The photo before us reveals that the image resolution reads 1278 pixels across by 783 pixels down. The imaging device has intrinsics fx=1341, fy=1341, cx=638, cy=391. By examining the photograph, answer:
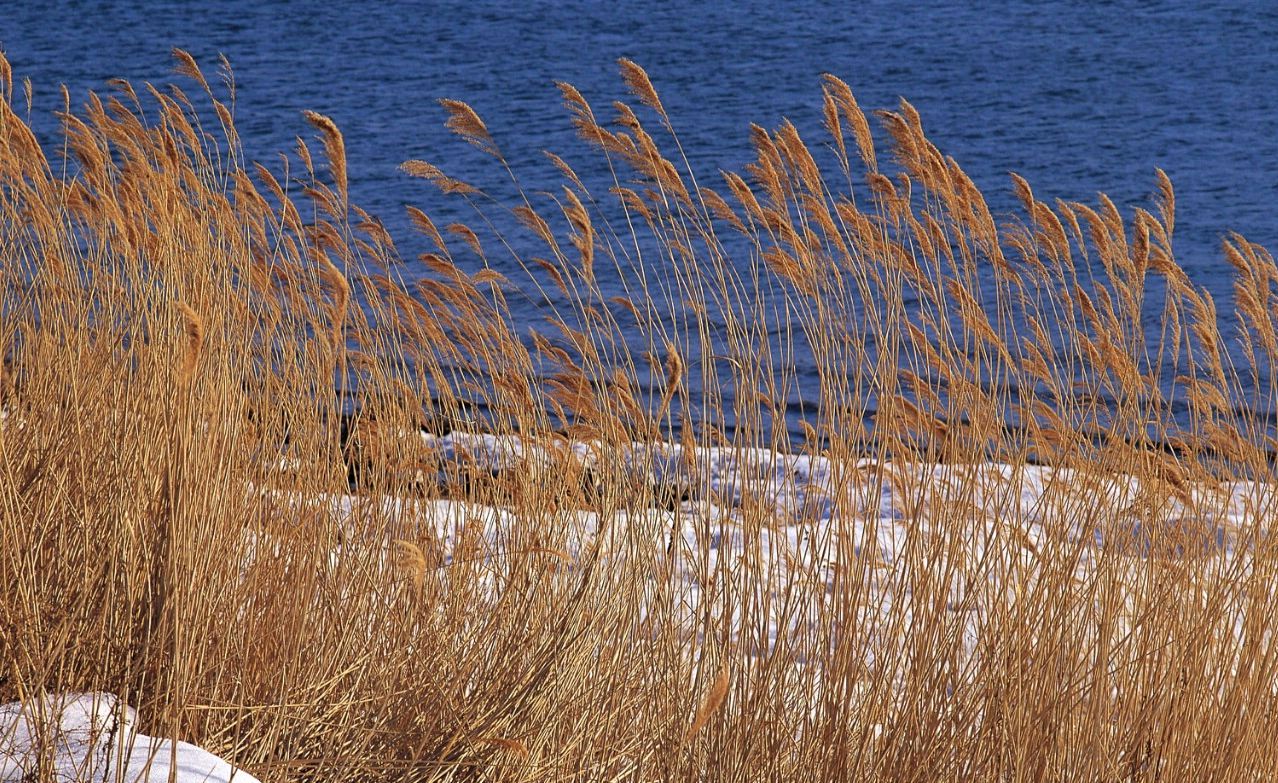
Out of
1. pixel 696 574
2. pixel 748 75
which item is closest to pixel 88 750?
pixel 696 574

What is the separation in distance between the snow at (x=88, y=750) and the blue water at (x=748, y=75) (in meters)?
6.72

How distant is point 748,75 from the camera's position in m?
16.5

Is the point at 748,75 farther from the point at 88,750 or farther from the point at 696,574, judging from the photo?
the point at 88,750

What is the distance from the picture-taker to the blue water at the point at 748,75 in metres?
12.2

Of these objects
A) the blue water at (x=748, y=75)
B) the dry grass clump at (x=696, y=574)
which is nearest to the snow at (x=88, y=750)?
the dry grass clump at (x=696, y=574)

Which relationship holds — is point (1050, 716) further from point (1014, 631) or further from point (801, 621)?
point (801, 621)

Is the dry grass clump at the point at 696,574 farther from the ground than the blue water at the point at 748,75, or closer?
farther from the ground

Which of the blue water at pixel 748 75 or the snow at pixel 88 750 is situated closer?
the snow at pixel 88 750

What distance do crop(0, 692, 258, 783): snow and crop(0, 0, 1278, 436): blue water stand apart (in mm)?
6723

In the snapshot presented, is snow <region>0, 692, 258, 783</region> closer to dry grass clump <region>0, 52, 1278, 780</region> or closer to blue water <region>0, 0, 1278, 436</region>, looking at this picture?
dry grass clump <region>0, 52, 1278, 780</region>

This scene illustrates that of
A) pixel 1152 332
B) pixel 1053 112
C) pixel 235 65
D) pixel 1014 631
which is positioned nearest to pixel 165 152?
pixel 1014 631

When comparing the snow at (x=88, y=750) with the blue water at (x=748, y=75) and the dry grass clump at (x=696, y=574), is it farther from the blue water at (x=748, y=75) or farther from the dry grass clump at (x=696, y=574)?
the blue water at (x=748, y=75)

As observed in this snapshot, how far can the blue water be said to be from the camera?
12156 mm

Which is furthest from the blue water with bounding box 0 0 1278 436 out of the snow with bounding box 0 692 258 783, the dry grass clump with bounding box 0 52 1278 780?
the snow with bounding box 0 692 258 783
